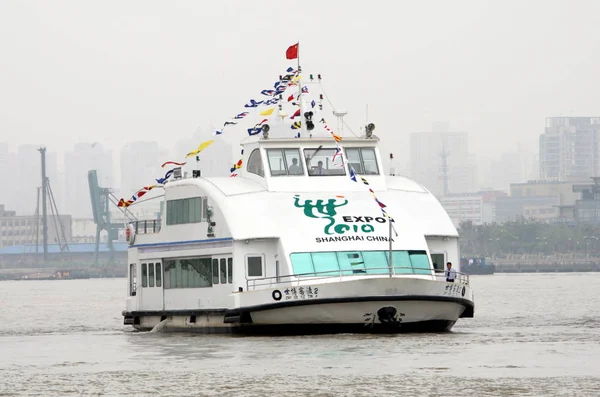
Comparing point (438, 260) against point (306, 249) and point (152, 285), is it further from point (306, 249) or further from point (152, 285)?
point (152, 285)

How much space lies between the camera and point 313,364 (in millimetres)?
32656

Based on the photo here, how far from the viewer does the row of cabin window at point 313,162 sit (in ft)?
141

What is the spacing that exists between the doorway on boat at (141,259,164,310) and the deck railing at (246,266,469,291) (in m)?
5.43

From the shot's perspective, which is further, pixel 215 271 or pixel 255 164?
pixel 255 164

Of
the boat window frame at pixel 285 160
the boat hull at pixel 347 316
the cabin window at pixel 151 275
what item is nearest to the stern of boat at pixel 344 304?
the boat hull at pixel 347 316

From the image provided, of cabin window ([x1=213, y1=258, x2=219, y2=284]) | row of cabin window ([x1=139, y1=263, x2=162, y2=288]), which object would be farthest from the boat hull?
row of cabin window ([x1=139, y1=263, x2=162, y2=288])

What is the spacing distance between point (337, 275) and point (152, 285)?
A: 8.41 metres

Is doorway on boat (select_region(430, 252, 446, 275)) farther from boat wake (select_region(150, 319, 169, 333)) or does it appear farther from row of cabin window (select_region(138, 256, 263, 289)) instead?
boat wake (select_region(150, 319, 169, 333))

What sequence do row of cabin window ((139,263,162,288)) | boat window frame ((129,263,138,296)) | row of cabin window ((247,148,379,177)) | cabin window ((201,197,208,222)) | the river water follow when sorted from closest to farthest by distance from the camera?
the river water, cabin window ((201,197,208,222)), row of cabin window ((247,148,379,177)), row of cabin window ((139,263,162,288)), boat window frame ((129,263,138,296))

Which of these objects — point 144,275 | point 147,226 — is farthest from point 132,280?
point 147,226

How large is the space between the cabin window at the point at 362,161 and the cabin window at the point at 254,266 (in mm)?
4480

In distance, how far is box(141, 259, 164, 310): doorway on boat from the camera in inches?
1800

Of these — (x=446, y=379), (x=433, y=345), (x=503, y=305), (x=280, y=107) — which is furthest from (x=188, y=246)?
(x=503, y=305)

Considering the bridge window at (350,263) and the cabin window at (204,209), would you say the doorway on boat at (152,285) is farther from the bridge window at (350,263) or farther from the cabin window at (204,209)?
the bridge window at (350,263)
